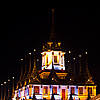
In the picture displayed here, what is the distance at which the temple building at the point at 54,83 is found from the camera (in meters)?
77.4

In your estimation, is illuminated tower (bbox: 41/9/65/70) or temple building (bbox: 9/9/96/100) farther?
illuminated tower (bbox: 41/9/65/70)

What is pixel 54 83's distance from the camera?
78.1 metres

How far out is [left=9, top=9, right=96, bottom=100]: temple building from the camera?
77.4 m

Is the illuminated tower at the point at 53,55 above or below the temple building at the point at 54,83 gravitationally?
above

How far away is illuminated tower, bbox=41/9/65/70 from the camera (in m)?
82.8

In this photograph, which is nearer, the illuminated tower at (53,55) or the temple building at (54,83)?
the temple building at (54,83)

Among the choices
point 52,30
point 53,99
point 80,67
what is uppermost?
point 52,30

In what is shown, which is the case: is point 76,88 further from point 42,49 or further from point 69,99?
point 42,49

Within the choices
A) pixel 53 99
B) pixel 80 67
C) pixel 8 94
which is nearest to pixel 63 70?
pixel 80 67

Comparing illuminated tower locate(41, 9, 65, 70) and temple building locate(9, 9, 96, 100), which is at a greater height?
illuminated tower locate(41, 9, 65, 70)

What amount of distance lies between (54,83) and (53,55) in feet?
21.0

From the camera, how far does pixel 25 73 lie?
84.1 m

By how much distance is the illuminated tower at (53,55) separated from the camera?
3258 inches

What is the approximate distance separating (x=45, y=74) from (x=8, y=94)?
16.1m
